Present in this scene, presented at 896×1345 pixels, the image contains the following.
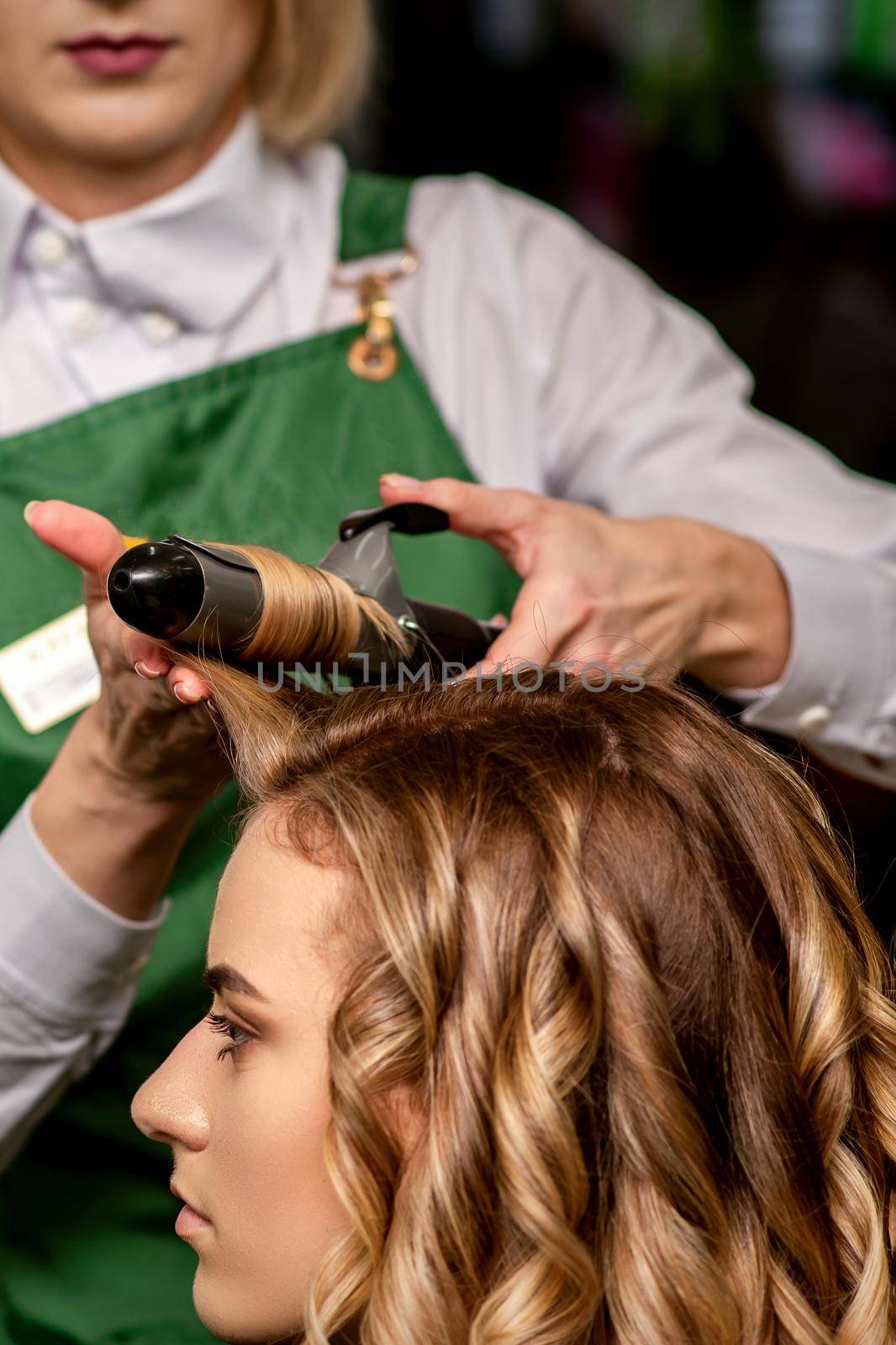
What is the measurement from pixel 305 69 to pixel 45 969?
698mm

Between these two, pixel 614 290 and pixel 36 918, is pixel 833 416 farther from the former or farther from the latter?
pixel 36 918

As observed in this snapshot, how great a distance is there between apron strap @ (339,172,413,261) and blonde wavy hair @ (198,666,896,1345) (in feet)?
1.59

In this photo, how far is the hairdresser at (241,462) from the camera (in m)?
0.81

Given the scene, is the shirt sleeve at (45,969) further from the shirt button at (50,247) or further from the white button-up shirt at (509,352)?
the shirt button at (50,247)

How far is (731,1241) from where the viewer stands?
63 cm

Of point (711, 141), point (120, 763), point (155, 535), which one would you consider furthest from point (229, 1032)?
point (711, 141)

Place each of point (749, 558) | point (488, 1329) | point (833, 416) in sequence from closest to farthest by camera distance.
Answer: point (488, 1329) < point (749, 558) < point (833, 416)

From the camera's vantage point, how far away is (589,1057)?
2.02ft

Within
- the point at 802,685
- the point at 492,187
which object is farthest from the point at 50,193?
the point at 802,685

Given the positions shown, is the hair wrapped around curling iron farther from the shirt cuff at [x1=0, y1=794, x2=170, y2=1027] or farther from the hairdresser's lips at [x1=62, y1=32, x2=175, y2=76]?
the hairdresser's lips at [x1=62, y1=32, x2=175, y2=76]

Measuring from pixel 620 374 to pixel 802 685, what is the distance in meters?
0.28

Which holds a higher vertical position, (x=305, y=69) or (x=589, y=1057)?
(x=305, y=69)

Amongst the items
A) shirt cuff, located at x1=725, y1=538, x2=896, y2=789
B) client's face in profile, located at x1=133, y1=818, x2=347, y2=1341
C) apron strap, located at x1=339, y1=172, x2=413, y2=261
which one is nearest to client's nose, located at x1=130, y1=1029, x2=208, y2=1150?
client's face in profile, located at x1=133, y1=818, x2=347, y2=1341

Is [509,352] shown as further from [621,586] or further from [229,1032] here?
[229,1032]
